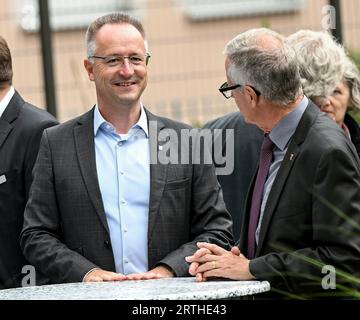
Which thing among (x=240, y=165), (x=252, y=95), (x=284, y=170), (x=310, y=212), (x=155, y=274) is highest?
(x=252, y=95)

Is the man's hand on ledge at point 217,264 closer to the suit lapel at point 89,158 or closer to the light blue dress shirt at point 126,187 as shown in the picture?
the light blue dress shirt at point 126,187

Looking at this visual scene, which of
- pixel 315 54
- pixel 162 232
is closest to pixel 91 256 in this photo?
pixel 162 232

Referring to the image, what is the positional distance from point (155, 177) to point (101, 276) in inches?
20.1

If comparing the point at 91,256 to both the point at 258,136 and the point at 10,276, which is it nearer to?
the point at 10,276

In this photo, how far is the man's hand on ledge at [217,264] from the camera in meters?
4.48

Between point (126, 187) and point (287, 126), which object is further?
point (126, 187)

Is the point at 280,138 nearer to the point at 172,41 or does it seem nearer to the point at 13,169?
the point at 13,169

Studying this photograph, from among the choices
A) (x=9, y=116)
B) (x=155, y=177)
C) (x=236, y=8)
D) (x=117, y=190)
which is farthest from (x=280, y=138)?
(x=236, y=8)

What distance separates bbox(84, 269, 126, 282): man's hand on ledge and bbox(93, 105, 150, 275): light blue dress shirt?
180 mm

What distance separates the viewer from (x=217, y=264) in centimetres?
455

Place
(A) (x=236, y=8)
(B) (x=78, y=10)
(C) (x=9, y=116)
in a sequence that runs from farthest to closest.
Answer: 1. (B) (x=78, y=10)
2. (A) (x=236, y=8)
3. (C) (x=9, y=116)

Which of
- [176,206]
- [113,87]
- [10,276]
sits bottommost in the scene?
[10,276]

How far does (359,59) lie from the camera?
8336mm

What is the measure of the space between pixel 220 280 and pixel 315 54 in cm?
146
